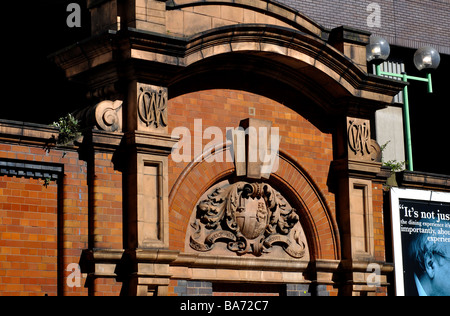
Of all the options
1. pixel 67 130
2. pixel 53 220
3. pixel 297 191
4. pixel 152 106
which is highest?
pixel 152 106

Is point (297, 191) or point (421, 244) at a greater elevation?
point (297, 191)

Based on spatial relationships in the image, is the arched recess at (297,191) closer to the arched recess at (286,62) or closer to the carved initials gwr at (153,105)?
the carved initials gwr at (153,105)

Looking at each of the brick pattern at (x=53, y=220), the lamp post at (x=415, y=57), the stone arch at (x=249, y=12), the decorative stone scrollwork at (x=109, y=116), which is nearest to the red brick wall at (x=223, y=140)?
the decorative stone scrollwork at (x=109, y=116)

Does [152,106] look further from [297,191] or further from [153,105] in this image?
[297,191]

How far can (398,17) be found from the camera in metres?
22.5

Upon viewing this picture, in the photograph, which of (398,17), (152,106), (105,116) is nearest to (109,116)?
(105,116)

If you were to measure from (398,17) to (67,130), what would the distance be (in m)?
11.8

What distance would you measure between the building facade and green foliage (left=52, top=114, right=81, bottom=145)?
0.22 ft

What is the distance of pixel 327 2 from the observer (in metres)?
21.3

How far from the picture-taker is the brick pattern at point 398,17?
69.6ft

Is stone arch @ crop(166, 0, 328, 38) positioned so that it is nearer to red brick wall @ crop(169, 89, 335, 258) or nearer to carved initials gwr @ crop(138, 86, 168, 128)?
red brick wall @ crop(169, 89, 335, 258)

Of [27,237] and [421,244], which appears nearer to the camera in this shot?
[27,237]

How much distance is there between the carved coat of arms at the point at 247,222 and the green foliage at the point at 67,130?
2.38 m
